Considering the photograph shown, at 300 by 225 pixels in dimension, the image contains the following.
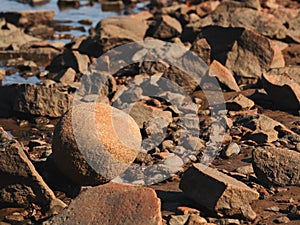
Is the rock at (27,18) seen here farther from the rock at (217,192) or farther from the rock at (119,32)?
the rock at (217,192)

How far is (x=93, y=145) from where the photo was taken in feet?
24.1

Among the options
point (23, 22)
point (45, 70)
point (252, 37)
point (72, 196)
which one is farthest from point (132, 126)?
point (23, 22)

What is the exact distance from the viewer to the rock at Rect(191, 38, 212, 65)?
12.1 m

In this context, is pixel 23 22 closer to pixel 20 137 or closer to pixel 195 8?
pixel 195 8

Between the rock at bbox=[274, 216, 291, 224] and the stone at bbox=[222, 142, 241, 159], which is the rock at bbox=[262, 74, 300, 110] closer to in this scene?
the stone at bbox=[222, 142, 241, 159]

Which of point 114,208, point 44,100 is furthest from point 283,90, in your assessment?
point 114,208

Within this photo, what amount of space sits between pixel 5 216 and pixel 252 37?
22.9 feet

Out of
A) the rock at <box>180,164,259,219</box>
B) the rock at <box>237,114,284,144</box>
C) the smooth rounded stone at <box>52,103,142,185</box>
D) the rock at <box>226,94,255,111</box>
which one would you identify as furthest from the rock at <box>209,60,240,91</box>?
the rock at <box>180,164,259,219</box>

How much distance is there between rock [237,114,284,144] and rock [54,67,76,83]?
401 cm

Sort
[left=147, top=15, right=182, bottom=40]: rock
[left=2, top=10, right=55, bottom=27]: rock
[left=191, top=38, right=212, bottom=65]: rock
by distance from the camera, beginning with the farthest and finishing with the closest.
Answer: [left=2, top=10, right=55, bottom=27]: rock
[left=147, top=15, right=182, bottom=40]: rock
[left=191, top=38, right=212, bottom=65]: rock

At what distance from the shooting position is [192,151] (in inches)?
352

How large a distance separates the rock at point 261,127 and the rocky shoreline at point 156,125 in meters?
0.02

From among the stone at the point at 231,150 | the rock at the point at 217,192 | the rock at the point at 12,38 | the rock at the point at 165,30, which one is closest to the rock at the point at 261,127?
the stone at the point at 231,150

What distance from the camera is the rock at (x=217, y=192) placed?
22.1 feet
